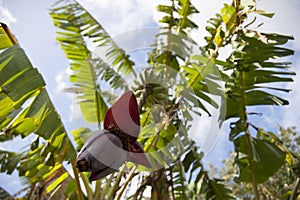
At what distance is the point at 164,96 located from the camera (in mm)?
1392

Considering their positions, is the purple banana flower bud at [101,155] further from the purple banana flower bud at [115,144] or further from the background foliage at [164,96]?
the background foliage at [164,96]

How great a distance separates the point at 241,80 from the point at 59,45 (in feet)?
3.67

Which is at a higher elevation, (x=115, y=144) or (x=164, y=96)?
(x=115, y=144)

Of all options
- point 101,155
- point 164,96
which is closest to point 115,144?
point 101,155

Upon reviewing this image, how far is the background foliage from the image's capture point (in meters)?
1.15

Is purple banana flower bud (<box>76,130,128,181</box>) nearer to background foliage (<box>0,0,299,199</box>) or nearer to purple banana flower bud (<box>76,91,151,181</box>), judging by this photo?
purple banana flower bud (<box>76,91,151,181</box>)

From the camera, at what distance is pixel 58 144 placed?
1.26m

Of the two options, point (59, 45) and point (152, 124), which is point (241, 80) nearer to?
point (152, 124)

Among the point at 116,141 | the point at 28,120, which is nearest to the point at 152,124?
the point at 28,120

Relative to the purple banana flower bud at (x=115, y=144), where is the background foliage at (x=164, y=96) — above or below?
below

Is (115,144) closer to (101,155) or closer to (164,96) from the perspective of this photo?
(101,155)

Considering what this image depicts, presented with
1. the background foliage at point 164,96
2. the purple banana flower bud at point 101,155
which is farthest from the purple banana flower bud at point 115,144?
the background foliage at point 164,96

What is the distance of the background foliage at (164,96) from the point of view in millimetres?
1150

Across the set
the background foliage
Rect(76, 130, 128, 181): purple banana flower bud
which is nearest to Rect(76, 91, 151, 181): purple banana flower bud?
Rect(76, 130, 128, 181): purple banana flower bud
